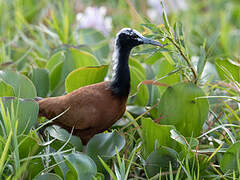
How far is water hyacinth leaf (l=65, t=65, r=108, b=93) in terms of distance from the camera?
1886 mm

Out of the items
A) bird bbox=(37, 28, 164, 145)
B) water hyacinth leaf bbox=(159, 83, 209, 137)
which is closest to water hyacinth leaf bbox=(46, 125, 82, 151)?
bird bbox=(37, 28, 164, 145)

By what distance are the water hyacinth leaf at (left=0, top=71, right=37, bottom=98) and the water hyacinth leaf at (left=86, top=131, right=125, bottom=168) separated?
376 mm

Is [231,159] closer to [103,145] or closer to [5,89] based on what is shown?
[103,145]

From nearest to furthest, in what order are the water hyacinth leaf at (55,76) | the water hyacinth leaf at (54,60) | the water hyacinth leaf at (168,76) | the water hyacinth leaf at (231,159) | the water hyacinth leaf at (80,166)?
1. the water hyacinth leaf at (80,166)
2. the water hyacinth leaf at (231,159)
3. the water hyacinth leaf at (168,76)
4. the water hyacinth leaf at (55,76)
5. the water hyacinth leaf at (54,60)

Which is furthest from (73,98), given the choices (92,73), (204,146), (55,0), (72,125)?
(55,0)

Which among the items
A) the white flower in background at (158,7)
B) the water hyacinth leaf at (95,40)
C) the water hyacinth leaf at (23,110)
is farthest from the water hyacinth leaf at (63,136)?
the white flower in background at (158,7)

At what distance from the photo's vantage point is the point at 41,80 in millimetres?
2090

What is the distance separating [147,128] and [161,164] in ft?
0.49

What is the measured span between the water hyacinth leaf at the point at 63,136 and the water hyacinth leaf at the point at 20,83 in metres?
0.21

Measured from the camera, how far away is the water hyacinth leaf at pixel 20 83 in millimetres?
1846

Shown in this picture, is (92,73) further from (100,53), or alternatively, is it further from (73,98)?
(100,53)

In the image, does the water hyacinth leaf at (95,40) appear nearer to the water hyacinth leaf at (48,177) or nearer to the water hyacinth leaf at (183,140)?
the water hyacinth leaf at (183,140)

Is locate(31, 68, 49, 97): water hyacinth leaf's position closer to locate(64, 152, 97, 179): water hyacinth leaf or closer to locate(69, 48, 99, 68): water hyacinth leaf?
locate(69, 48, 99, 68): water hyacinth leaf

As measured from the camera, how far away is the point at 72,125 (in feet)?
5.58
